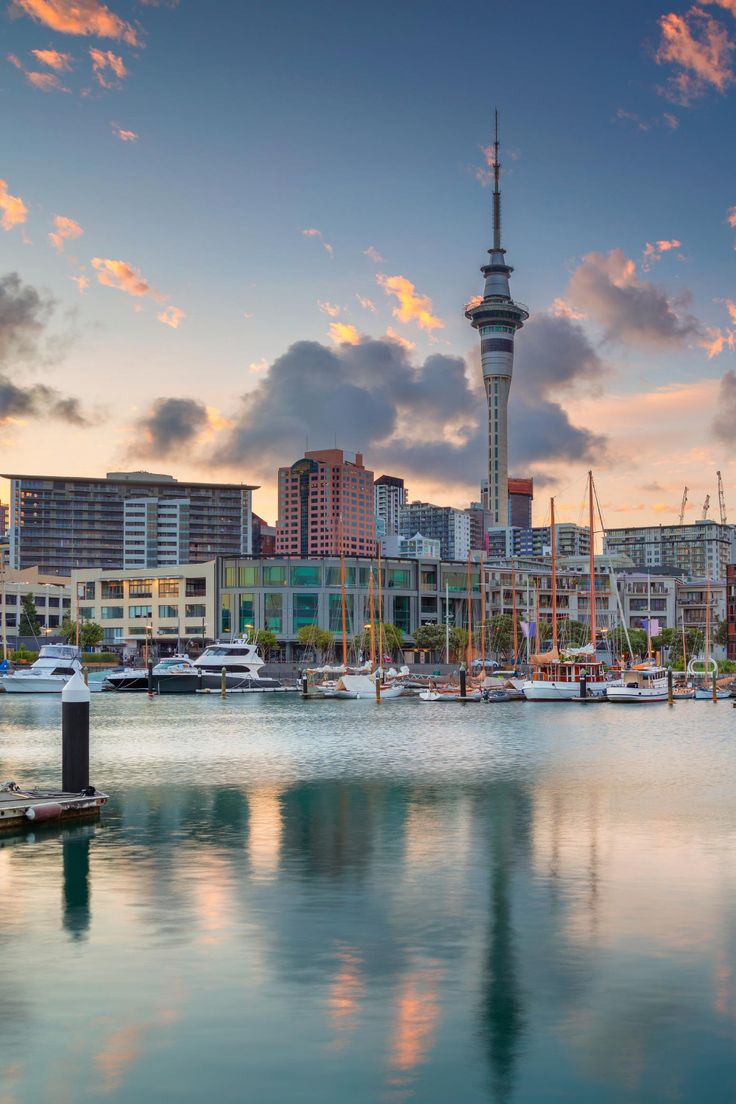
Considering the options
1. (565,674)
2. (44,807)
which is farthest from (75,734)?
(565,674)

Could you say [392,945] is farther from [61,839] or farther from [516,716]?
[516,716]

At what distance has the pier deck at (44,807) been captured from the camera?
124 ft

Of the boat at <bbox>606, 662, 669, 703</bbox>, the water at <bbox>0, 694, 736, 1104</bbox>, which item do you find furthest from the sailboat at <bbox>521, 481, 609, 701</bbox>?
the water at <bbox>0, 694, 736, 1104</bbox>

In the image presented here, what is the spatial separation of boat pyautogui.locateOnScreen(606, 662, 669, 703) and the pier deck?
91.0 meters

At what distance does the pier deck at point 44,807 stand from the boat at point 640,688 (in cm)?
9100

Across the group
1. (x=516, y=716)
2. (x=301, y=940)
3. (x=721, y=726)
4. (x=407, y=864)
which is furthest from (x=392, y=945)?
(x=516, y=716)

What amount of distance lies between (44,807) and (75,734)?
8.80 ft

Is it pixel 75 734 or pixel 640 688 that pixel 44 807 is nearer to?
pixel 75 734

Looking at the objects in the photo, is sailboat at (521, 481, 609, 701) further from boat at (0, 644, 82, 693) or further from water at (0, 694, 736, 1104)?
water at (0, 694, 736, 1104)

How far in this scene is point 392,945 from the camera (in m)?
24.6

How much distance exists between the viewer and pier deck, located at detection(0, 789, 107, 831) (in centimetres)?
3795

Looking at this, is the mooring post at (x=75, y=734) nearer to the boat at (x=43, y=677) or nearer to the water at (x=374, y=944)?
the water at (x=374, y=944)

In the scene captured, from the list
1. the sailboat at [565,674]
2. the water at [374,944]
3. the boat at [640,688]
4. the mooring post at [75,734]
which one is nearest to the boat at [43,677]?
the sailboat at [565,674]

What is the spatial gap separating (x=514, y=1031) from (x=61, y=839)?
2166cm
